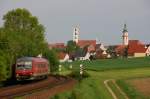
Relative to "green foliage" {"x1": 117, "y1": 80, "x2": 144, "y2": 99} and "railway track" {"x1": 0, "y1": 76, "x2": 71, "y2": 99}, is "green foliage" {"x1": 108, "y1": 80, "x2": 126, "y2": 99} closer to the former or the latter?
"green foliage" {"x1": 117, "y1": 80, "x2": 144, "y2": 99}

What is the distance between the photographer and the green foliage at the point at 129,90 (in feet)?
137

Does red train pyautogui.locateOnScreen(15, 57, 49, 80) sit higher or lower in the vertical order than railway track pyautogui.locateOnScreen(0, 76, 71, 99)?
higher

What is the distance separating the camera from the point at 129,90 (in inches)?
1815

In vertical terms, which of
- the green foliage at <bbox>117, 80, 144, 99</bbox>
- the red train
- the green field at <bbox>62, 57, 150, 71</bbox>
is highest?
the green field at <bbox>62, 57, 150, 71</bbox>

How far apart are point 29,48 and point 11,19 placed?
84.4ft

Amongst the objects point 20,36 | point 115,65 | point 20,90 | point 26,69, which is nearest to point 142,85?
point 26,69

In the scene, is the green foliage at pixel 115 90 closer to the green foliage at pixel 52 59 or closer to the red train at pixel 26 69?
the red train at pixel 26 69

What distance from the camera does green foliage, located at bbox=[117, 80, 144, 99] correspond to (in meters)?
41.6

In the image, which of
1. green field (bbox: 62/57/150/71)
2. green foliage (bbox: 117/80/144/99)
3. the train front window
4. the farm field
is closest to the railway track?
the train front window

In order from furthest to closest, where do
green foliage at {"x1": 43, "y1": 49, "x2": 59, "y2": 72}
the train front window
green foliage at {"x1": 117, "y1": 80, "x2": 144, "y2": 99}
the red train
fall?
green foliage at {"x1": 43, "y1": 49, "x2": 59, "y2": 72}, the train front window, the red train, green foliage at {"x1": 117, "y1": 80, "x2": 144, "y2": 99}

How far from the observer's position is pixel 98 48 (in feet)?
646

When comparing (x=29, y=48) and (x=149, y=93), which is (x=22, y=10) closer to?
(x=29, y=48)

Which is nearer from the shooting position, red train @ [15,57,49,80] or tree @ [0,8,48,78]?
red train @ [15,57,49,80]

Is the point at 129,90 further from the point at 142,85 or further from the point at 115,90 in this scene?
the point at 142,85
